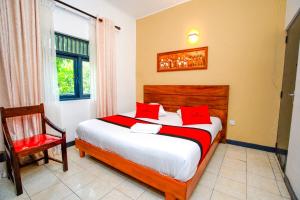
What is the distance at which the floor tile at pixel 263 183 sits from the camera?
5.43ft

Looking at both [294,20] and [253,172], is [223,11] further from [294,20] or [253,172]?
[253,172]

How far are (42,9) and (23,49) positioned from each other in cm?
71

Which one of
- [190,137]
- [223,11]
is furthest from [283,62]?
[190,137]

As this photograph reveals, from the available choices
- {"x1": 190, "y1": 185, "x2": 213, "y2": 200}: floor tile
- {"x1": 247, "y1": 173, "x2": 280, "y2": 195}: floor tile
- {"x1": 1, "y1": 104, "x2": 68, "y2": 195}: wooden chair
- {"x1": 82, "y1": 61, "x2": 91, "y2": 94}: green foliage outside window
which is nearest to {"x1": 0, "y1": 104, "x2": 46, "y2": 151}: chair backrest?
{"x1": 1, "y1": 104, "x2": 68, "y2": 195}: wooden chair

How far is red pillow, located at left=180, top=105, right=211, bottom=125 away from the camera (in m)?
2.36

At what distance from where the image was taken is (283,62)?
7.70ft

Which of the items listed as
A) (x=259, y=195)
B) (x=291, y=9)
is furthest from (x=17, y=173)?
(x=291, y=9)

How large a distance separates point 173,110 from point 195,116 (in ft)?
3.31

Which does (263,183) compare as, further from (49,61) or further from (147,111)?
(49,61)

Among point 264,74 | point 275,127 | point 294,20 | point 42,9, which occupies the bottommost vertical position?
point 275,127

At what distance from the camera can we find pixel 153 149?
4.93 ft

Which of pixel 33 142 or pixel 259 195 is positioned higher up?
pixel 33 142

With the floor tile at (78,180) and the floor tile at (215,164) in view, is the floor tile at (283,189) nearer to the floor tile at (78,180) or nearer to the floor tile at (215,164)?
the floor tile at (215,164)

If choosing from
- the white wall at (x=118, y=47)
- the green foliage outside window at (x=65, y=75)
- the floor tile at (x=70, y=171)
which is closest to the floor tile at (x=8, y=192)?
the floor tile at (x=70, y=171)
